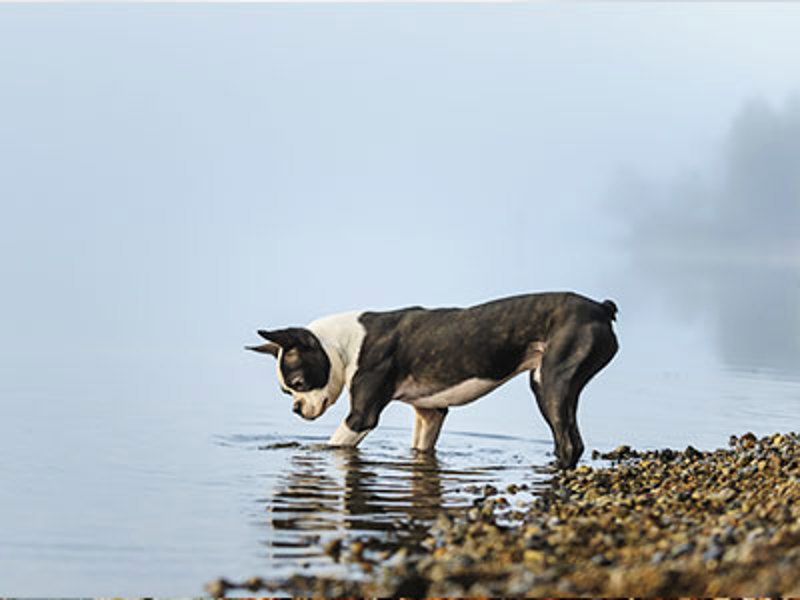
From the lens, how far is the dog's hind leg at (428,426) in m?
12.7

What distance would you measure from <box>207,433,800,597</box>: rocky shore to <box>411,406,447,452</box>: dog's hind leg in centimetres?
248

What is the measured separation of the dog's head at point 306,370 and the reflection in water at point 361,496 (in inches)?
16.9

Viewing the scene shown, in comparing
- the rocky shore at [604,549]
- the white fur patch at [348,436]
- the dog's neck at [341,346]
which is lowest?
the rocky shore at [604,549]

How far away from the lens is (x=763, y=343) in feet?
96.3

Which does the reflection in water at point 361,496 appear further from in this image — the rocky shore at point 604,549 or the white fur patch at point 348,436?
the rocky shore at point 604,549

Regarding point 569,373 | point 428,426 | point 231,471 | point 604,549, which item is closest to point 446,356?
point 428,426

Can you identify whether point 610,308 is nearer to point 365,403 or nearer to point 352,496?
point 365,403

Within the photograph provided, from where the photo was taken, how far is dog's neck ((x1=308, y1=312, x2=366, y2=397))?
12.3m

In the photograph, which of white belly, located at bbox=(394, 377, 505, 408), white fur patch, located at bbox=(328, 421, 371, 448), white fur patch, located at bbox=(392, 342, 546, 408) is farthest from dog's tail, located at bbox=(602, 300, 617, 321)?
white fur patch, located at bbox=(328, 421, 371, 448)

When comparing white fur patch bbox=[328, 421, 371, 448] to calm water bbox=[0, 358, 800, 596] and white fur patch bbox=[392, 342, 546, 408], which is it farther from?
white fur patch bbox=[392, 342, 546, 408]

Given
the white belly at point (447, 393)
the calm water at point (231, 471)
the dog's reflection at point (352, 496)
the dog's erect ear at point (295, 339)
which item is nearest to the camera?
the calm water at point (231, 471)

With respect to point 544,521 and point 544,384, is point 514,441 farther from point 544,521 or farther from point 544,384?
point 544,521

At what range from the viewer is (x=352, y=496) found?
10.1 metres

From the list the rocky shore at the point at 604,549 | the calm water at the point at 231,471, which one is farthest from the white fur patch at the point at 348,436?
the rocky shore at the point at 604,549
